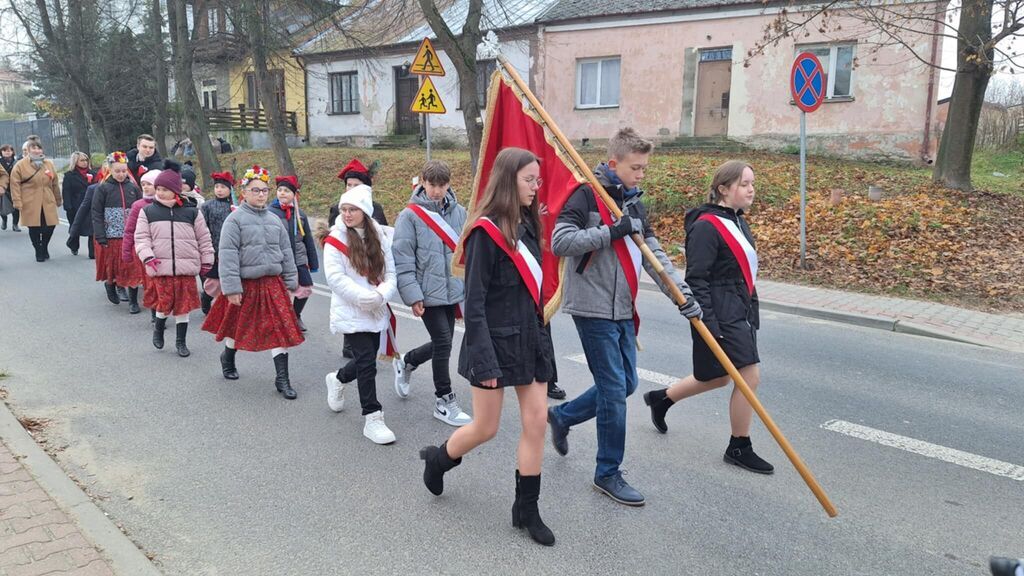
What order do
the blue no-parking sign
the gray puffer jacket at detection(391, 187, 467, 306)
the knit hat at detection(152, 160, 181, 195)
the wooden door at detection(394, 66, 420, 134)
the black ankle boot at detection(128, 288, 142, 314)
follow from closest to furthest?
the gray puffer jacket at detection(391, 187, 467, 306), the knit hat at detection(152, 160, 181, 195), the black ankle boot at detection(128, 288, 142, 314), the blue no-parking sign, the wooden door at detection(394, 66, 420, 134)

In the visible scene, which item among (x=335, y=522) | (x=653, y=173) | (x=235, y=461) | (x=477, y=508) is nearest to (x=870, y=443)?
(x=477, y=508)

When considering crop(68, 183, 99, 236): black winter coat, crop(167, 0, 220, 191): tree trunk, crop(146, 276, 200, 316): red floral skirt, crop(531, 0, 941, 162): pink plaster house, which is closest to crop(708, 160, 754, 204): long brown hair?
crop(146, 276, 200, 316): red floral skirt

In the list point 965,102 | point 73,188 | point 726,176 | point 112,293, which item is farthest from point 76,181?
point 965,102

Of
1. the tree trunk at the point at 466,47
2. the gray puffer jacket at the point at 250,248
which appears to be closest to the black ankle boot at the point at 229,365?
the gray puffer jacket at the point at 250,248

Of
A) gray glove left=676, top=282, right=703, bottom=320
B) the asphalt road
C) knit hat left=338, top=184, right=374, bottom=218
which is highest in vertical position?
knit hat left=338, top=184, right=374, bottom=218

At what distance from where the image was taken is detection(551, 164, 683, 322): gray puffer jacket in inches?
153

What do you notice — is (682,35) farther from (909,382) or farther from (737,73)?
(909,382)

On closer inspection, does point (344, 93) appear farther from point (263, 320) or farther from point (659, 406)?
point (659, 406)

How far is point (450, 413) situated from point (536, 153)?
2049 millimetres

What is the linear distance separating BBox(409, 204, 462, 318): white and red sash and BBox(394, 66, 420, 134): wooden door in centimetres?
2588

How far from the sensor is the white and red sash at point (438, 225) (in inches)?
204

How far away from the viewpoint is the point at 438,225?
5211mm

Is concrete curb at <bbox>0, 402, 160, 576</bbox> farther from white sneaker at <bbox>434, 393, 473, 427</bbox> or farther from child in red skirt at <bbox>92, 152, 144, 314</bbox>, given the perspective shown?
child in red skirt at <bbox>92, 152, 144, 314</bbox>

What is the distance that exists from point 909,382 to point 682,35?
1827 cm
